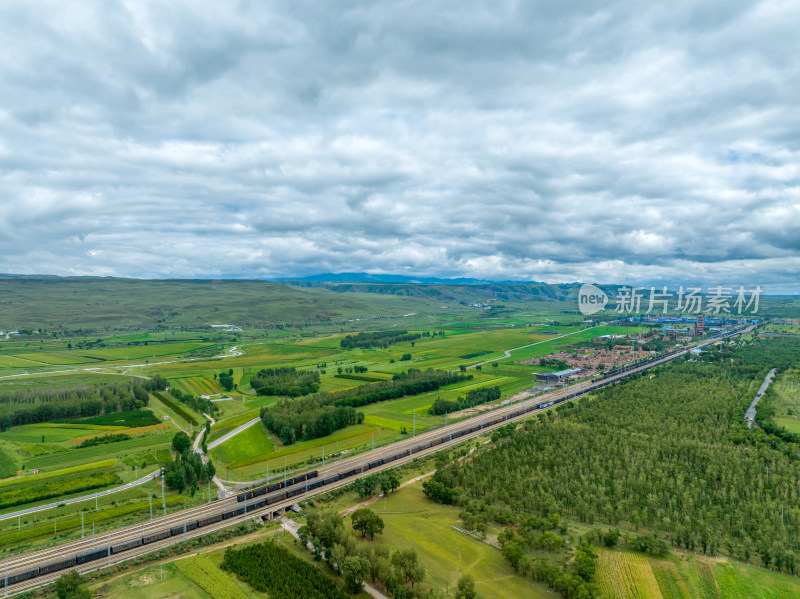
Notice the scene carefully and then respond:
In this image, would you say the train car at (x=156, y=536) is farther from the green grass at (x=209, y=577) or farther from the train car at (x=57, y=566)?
the train car at (x=57, y=566)

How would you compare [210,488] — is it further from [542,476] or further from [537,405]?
[537,405]

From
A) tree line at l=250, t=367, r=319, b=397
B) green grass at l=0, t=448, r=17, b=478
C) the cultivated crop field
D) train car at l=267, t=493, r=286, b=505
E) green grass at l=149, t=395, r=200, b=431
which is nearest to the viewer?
the cultivated crop field

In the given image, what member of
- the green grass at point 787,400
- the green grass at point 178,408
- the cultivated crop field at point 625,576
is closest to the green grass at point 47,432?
the green grass at point 178,408

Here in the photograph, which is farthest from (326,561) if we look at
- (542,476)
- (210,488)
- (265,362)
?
(265,362)

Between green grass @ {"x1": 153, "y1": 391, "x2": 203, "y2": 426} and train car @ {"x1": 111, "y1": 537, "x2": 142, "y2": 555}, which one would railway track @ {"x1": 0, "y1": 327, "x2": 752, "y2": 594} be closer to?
train car @ {"x1": 111, "y1": 537, "x2": 142, "y2": 555}

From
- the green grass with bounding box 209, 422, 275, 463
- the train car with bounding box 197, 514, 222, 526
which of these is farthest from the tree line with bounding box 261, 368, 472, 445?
the train car with bounding box 197, 514, 222, 526

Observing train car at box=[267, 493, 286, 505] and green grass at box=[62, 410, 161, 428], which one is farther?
green grass at box=[62, 410, 161, 428]

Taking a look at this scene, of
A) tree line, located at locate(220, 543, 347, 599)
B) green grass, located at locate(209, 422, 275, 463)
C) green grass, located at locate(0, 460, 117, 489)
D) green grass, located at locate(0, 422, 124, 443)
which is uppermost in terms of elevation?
tree line, located at locate(220, 543, 347, 599)
